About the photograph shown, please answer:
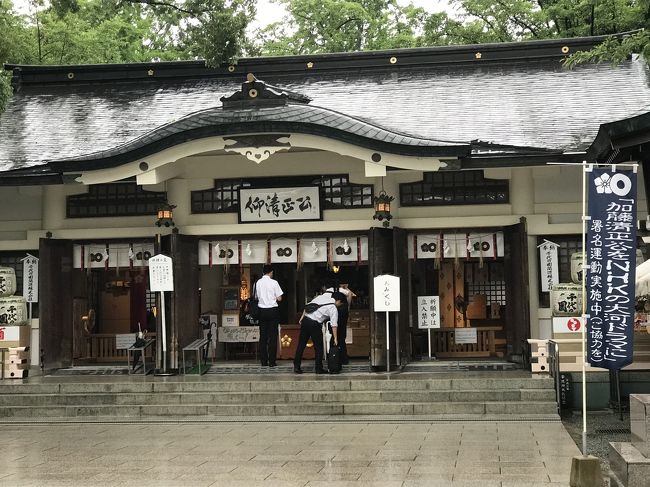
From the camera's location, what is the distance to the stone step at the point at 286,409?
41.6ft

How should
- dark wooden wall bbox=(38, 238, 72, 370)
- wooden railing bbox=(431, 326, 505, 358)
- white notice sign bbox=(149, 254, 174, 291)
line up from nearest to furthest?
1. white notice sign bbox=(149, 254, 174, 291)
2. dark wooden wall bbox=(38, 238, 72, 370)
3. wooden railing bbox=(431, 326, 505, 358)

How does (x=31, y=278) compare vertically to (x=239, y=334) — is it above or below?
above

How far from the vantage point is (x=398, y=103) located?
17906 mm

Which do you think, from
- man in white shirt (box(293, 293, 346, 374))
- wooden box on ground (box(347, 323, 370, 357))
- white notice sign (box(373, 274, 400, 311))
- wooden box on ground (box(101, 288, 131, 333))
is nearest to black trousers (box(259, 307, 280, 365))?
man in white shirt (box(293, 293, 346, 374))

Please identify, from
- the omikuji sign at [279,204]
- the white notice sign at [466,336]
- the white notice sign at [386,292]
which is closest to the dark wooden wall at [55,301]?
the omikuji sign at [279,204]

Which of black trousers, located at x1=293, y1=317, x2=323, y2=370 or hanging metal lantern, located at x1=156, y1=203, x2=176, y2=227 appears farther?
hanging metal lantern, located at x1=156, y1=203, x2=176, y2=227

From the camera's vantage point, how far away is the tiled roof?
16438 millimetres

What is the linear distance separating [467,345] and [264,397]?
572 cm

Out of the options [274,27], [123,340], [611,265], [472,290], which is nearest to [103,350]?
[123,340]

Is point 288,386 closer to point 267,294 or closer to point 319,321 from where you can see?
point 319,321

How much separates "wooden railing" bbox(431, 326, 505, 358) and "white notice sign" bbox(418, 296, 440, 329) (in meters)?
0.88

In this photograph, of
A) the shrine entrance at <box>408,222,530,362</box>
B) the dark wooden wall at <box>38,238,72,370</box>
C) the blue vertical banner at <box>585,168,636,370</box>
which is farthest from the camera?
the dark wooden wall at <box>38,238,72,370</box>

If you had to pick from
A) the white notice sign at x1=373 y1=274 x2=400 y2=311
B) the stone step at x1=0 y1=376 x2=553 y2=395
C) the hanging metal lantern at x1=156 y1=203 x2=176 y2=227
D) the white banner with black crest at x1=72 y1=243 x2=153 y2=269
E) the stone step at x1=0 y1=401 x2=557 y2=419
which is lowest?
the stone step at x1=0 y1=401 x2=557 y2=419

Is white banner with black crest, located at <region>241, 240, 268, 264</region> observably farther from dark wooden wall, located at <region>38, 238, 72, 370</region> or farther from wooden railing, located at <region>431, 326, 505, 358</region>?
wooden railing, located at <region>431, 326, 505, 358</region>
